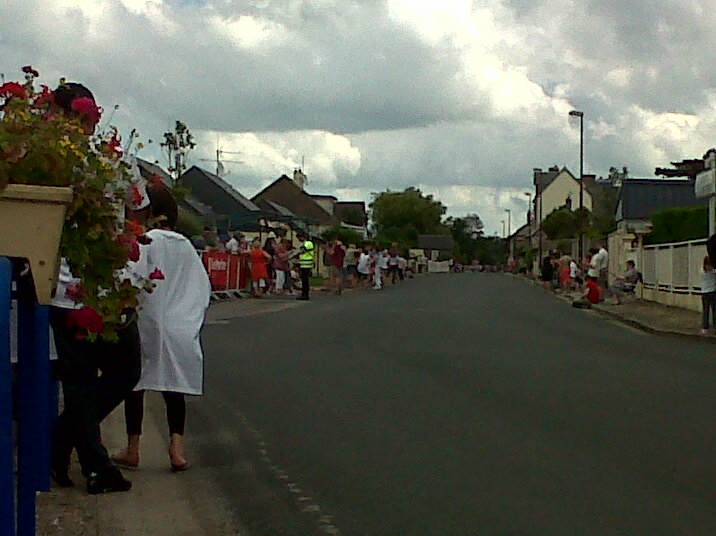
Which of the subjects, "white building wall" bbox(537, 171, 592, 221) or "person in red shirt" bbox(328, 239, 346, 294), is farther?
"white building wall" bbox(537, 171, 592, 221)

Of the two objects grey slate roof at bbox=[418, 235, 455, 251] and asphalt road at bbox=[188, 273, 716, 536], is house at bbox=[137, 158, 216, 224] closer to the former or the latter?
asphalt road at bbox=[188, 273, 716, 536]

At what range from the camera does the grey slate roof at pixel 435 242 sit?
162m

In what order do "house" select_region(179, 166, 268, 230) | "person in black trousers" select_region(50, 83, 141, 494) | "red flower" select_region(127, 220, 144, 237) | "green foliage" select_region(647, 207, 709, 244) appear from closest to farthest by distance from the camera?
"red flower" select_region(127, 220, 144, 237) < "person in black trousers" select_region(50, 83, 141, 494) < "green foliage" select_region(647, 207, 709, 244) < "house" select_region(179, 166, 268, 230)

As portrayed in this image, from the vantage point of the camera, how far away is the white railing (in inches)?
1100

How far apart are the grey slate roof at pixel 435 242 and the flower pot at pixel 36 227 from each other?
155951 mm

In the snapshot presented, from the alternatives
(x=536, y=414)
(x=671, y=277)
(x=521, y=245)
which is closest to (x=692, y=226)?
(x=671, y=277)

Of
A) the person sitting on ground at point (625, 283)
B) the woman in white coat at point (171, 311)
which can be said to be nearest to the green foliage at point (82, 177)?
the woman in white coat at point (171, 311)

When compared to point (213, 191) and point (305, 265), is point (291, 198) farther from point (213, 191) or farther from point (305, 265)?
point (305, 265)

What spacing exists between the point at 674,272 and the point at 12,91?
28.0m

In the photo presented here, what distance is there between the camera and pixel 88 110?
4.59 m

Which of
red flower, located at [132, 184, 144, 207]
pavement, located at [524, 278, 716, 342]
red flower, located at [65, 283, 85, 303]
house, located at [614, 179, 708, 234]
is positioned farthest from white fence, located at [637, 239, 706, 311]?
house, located at [614, 179, 708, 234]

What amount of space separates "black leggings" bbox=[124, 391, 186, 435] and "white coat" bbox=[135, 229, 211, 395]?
8.2 inches

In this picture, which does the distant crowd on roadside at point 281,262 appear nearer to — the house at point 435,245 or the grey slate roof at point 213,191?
the grey slate roof at point 213,191

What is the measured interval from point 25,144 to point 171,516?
8.96 ft
